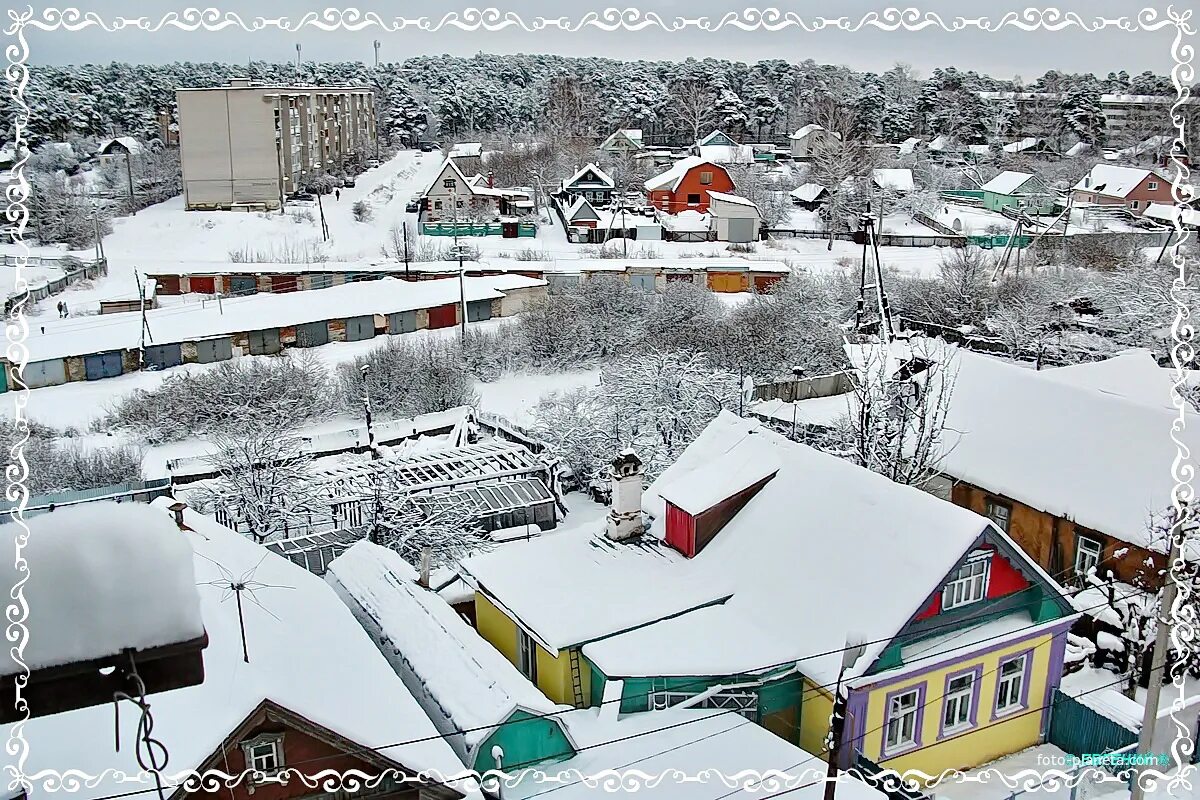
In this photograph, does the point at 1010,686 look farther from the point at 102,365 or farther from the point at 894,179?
the point at 894,179

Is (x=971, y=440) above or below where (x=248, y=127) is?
below

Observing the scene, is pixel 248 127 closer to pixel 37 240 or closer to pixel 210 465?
pixel 37 240

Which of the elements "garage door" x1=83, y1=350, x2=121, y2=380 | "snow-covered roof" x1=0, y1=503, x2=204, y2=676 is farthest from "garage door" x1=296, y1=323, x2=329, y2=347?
"snow-covered roof" x1=0, y1=503, x2=204, y2=676

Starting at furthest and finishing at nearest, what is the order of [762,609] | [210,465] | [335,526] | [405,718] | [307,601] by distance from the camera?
[210,465] → [335,526] → [762,609] → [307,601] → [405,718]

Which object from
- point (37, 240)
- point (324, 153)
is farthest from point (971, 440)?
point (324, 153)

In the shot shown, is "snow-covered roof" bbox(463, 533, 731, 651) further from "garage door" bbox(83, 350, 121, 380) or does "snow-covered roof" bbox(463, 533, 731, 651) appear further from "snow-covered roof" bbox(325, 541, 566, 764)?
"garage door" bbox(83, 350, 121, 380)
